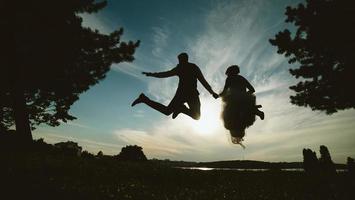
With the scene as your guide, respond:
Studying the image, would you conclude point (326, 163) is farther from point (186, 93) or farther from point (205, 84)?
point (186, 93)

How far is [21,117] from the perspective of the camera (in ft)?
50.8

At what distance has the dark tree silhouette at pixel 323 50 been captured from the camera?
1656 centimetres

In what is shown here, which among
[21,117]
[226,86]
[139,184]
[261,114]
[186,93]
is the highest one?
[21,117]

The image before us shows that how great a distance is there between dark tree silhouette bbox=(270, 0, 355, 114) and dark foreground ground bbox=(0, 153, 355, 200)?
616cm

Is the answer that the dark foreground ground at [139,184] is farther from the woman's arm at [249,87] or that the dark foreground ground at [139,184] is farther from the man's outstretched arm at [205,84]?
the woman's arm at [249,87]

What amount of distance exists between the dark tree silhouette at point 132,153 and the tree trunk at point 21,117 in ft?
34.5

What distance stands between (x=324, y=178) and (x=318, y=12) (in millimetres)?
12145

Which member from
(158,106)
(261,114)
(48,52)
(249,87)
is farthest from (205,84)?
(48,52)

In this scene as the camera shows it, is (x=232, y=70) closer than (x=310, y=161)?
Yes

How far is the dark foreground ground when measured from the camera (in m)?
7.39

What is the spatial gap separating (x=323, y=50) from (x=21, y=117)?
54.0 feet

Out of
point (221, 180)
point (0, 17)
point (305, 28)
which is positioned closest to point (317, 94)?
point (305, 28)

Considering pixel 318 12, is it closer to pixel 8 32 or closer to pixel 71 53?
pixel 71 53

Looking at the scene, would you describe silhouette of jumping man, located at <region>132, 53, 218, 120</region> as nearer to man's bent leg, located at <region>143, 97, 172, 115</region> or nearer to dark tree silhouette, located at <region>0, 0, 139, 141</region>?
man's bent leg, located at <region>143, 97, 172, 115</region>
